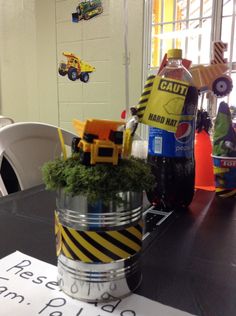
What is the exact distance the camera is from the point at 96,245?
0.32 metres

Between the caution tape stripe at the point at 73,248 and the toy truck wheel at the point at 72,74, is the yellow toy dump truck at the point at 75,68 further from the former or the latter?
the caution tape stripe at the point at 73,248

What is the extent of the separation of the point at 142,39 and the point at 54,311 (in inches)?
93.0

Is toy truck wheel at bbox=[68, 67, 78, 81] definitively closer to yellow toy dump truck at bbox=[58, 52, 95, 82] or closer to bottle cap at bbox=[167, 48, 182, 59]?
yellow toy dump truck at bbox=[58, 52, 95, 82]

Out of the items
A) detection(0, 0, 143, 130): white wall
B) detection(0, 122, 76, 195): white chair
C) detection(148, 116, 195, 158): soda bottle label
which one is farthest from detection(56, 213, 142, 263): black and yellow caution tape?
detection(0, 0, 143, 130): white wall

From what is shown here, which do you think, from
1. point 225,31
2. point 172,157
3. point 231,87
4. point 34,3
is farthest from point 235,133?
point 34,3

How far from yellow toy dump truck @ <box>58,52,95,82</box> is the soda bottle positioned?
210cm

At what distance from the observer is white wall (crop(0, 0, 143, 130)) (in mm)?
2475

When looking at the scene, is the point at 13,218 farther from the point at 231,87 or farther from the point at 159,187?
the point at 231,87

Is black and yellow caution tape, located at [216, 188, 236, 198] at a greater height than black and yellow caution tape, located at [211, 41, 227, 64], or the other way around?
black and yellow caution tape, located at [211, 41, 227, 64]

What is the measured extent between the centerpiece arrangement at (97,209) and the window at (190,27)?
6.46 feet

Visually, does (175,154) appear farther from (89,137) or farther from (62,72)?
(62,72)

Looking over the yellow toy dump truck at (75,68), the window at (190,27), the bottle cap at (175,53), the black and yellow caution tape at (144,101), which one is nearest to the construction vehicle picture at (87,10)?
the yellow toy dump truck at (75,68)

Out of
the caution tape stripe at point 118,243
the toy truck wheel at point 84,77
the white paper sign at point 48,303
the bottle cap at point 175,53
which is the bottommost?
the white paper sign at point 48,303

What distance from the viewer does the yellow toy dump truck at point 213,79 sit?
78cm
